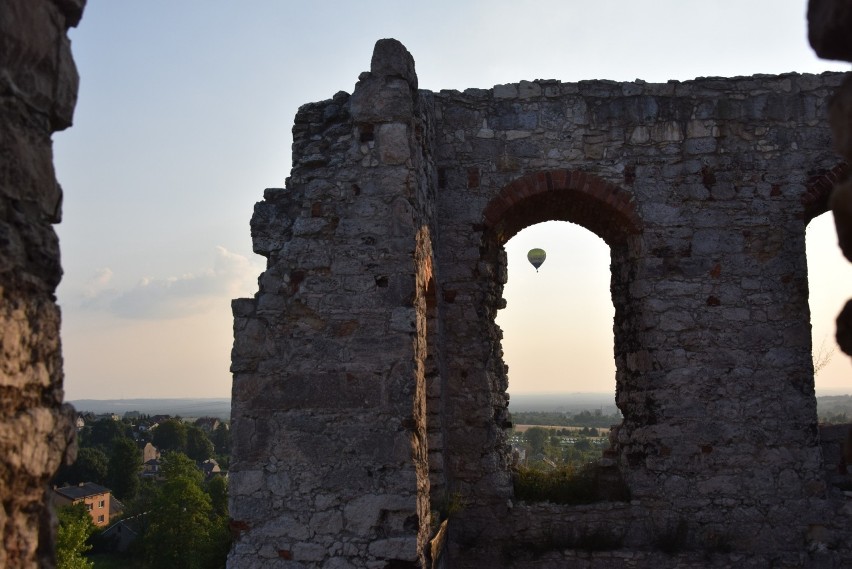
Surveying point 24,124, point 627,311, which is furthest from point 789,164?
point 24,124

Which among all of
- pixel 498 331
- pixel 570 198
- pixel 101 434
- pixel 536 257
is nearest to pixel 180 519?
pixel 536 257

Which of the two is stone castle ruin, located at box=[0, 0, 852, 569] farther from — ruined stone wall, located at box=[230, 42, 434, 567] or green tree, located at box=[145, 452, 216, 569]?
green tree, located at box=[145, 452, 216, 569]

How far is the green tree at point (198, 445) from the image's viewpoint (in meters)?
59.3

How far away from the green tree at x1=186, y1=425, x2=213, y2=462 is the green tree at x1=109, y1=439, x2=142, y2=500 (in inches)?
371

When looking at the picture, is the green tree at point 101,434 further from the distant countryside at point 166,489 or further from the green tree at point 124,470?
the green tree at point 124,470

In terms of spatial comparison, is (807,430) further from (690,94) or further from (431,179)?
(431,179)

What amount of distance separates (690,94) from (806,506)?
3.80 metres

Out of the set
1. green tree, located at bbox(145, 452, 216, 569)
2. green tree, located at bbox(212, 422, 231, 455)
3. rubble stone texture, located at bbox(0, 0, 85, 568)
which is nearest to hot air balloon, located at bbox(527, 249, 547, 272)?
rubble stone texture, located at bbox(0, 0, 85, 568)

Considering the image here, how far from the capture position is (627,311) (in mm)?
7289

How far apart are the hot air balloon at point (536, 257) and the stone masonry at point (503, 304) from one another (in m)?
2.58

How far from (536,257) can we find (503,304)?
126 inches

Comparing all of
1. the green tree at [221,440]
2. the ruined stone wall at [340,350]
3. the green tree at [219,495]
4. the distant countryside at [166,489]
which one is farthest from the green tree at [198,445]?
the ruined stone wall at [340,350]

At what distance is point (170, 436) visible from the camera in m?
59.3

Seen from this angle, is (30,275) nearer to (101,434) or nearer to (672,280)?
(672,280)
